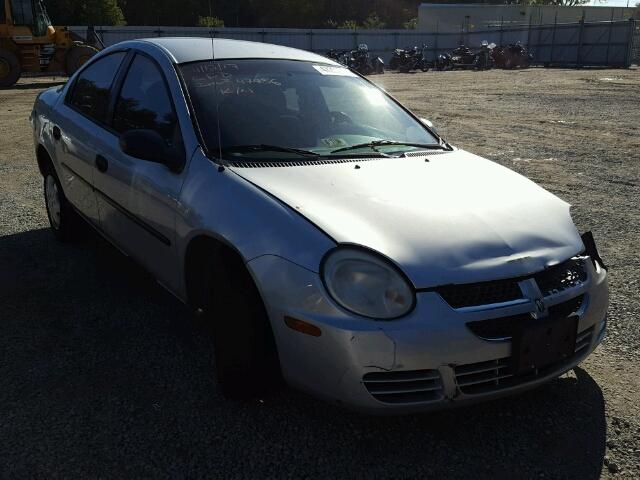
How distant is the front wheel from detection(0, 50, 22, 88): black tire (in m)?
16.9

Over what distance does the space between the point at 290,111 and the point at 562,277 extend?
166 centimetres

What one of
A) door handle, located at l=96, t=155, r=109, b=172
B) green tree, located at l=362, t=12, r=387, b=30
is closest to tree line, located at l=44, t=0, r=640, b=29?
green tree, located at l=362, t=12, r=387, b=30

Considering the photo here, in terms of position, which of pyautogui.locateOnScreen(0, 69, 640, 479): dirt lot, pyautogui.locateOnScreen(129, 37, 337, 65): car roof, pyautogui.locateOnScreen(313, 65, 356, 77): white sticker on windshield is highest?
pyautogui.locateOnScreen(129, 37, 337, 65): car roof

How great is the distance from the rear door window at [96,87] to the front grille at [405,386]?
2.58 metres

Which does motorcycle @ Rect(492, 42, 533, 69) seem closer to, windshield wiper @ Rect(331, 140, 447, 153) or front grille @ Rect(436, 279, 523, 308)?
windshield wiper @ Rect(331, 140, 447, 153)

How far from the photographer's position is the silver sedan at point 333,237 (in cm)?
220

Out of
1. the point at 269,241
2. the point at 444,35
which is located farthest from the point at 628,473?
the point at 444,35

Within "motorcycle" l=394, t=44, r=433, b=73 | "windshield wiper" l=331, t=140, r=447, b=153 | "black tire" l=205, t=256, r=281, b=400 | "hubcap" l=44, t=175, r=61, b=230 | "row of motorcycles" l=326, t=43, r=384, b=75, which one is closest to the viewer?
"black tire" l=205, t=256, r=281, b=400

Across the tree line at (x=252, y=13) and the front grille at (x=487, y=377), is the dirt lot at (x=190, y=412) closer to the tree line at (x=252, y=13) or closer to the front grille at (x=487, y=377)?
the front grille at (x=487, y=377)

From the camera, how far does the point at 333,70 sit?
3875 mm

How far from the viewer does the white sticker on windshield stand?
12.4ft

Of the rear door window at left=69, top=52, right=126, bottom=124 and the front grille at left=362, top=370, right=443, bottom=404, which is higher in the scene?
the rear door window at left=69, top=52, right=126, bottom=124

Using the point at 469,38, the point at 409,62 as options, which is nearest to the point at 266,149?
the point at 409,62

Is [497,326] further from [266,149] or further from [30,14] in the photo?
[30,14]
